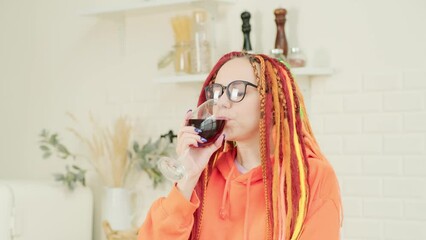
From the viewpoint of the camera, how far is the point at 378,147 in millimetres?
3068

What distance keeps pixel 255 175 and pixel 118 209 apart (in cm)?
187

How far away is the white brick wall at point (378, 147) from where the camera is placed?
2982 mm

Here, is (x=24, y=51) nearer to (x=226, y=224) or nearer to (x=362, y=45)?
(x=362, y=45)

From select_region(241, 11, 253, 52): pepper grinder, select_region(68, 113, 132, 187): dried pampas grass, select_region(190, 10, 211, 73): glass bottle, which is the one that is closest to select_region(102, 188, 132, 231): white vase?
select_region(68, 113, 132, 187): dried pampas grass

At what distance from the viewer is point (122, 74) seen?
3.83 metres

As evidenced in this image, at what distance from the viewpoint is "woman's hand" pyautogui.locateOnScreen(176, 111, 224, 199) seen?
74.2 inches

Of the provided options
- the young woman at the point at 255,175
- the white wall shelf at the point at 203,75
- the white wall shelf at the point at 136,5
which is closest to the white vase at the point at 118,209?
the white wall shelf at the point at 203,75

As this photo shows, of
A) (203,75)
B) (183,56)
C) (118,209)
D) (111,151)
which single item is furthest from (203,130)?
(111,151)

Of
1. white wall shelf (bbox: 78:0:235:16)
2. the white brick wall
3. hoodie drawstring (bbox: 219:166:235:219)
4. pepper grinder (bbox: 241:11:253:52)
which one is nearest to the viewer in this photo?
hoodie drawstring (bbox: 219:166:235:219)

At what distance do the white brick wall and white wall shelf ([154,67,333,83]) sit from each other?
2.5 inches

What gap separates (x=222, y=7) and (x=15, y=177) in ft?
5.31

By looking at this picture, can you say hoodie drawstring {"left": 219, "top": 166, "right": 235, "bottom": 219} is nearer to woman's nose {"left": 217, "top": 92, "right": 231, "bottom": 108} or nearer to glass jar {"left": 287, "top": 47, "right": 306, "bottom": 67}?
woman's nose {"left": 217, "top": 92, "right": 231, "bottom": 108}

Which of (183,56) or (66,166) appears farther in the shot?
(66,166)

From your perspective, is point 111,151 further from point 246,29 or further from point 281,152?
point 281,152
